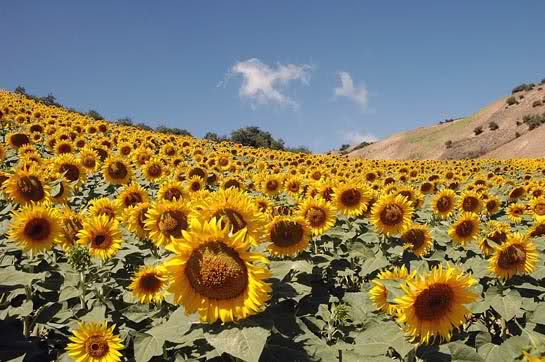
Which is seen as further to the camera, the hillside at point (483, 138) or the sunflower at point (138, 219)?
the hillside at point (483, 138)

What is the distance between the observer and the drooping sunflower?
7.29 meters

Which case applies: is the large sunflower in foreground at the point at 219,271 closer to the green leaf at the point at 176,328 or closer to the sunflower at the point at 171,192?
the green leaf at the point at 176,328

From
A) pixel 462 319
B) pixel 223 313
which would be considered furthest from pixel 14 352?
pixel 462 319

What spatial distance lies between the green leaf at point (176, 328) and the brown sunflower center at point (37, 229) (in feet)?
10.0

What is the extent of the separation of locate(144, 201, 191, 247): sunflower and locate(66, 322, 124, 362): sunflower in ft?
2.94

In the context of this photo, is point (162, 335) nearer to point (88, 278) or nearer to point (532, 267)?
point (88, 278)

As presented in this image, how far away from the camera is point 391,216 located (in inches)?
259

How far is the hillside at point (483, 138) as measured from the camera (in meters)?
62.1

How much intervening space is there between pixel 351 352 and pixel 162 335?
149 centimetres

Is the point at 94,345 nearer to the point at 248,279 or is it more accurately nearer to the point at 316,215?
the point at 248,279

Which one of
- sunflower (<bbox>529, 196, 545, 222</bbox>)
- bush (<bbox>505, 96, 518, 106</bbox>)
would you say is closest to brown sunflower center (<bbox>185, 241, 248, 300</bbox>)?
sunflower (<bbox>529, 196, 545, 222</bbox>)

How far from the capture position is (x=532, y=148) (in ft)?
185

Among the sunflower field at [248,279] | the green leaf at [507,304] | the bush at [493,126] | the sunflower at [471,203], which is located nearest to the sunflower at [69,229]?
the sunflower field at [248,279]

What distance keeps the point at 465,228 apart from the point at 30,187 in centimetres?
611
